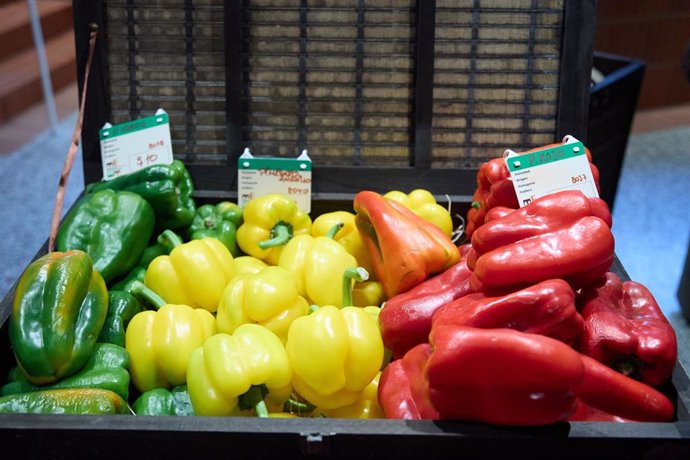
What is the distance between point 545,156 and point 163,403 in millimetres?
951

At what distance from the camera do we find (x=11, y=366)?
1581mm

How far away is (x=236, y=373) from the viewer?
1.36 m

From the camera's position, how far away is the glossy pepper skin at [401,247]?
5.25ft

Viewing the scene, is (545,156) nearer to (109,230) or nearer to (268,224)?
(268,224)

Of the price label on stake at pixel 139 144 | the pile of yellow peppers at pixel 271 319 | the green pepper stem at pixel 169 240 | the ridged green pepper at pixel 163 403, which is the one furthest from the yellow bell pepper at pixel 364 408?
the price label on stake at pixel 139 144

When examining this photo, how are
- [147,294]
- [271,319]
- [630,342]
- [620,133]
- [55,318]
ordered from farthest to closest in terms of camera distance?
[620,133] < [147,294] < [271,319] < [55,318] < [630,342]

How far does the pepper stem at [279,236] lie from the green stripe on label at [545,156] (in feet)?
1.86

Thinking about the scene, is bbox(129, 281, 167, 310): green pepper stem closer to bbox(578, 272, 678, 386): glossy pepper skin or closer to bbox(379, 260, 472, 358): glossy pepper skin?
bbox(379, 260, 472, 358): glossy pepper skin

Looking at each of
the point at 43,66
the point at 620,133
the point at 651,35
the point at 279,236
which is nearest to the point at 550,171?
the point at 279,236

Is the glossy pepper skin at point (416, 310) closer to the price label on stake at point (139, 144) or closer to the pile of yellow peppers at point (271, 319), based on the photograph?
the pile of yellow peppers at point (271, 319)

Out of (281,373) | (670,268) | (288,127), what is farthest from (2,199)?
(670,268)

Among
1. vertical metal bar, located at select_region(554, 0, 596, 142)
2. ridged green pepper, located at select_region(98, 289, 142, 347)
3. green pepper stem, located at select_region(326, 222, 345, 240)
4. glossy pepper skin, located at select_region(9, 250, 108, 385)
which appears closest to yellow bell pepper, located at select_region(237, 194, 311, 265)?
green pepper stem, located at select_region(326, 222, 345, 240)

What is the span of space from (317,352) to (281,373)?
75 millimetres

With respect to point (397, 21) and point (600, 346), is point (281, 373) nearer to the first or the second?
point (600, 346)
